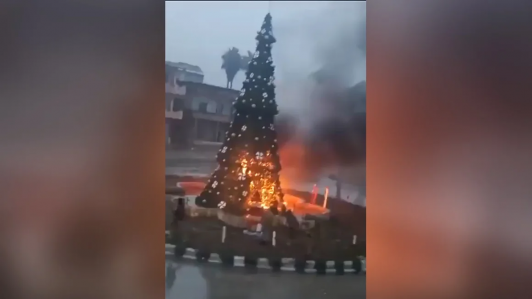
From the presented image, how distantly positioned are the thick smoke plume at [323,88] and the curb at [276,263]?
246mm

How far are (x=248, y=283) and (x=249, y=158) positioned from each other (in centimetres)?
33

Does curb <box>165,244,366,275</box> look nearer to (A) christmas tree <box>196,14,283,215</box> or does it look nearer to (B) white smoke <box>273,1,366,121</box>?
(A) christmas tree <box>196,14,283,215</box>

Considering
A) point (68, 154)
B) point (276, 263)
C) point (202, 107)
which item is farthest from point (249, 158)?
point (68, 154)

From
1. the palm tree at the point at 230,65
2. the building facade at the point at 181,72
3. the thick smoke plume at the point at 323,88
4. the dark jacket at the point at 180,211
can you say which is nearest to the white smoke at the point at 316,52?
the thick smoke plume at the point at 323,88

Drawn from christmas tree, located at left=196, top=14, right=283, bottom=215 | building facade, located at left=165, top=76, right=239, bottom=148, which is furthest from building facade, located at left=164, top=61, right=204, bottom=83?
christmas tree, located at left=196, top=14, right=283, bottom=215

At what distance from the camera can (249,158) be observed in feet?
Result: 3.67

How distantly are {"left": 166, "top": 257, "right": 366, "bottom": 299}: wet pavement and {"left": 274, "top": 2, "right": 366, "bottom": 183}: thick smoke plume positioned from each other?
0.94 ft

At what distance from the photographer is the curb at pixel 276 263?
1068 millimetres

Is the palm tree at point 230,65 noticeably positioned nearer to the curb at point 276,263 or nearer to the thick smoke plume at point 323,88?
the thick smoke plume at point 323,88

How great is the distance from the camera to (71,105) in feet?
2.84

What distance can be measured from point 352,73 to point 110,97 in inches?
24.6

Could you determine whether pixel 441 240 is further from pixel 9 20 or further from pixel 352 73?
pixel 9 20

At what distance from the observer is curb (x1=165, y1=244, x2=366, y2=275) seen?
1068mm

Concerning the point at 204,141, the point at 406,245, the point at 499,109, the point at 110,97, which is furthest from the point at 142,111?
the point at 499,109
